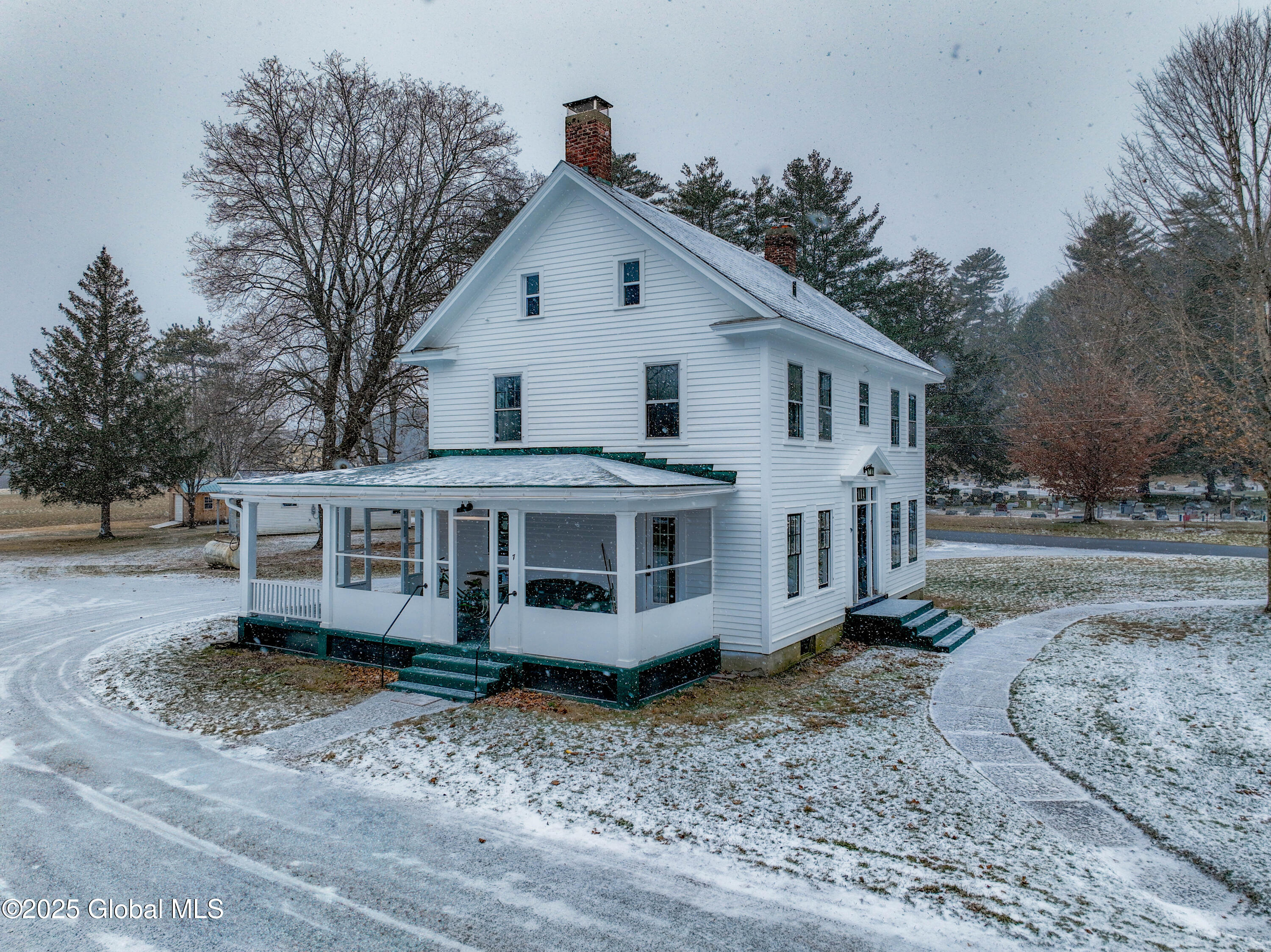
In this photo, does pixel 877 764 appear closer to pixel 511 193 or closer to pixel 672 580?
pixel 672 580

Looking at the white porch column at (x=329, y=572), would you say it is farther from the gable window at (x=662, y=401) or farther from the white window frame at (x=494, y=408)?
the gable window at (x=662, y=401)

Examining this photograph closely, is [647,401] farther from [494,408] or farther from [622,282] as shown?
[494,408]

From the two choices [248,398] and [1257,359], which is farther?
[248,398]

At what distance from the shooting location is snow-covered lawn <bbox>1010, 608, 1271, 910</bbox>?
7441 millimetres

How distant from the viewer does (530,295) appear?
51.7 ft

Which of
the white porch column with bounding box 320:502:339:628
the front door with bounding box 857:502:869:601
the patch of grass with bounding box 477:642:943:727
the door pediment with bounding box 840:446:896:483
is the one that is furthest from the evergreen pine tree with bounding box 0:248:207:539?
the door pediment with bounding box 840:446:896:483

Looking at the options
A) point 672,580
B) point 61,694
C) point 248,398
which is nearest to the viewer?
point 61,694

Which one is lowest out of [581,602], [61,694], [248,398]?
[61,694]

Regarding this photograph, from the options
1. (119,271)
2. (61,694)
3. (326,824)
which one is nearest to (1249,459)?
(326,824)

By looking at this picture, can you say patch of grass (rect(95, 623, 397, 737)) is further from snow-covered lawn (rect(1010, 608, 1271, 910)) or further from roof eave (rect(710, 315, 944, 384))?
snow-covered lawn (rect(1010, 608, 1271, 910))

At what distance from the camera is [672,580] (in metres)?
14.5

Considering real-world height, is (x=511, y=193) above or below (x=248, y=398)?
above

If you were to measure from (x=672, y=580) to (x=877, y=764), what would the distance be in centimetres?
600

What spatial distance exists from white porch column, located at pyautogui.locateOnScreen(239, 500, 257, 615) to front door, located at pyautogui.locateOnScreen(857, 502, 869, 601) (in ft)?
41.3
